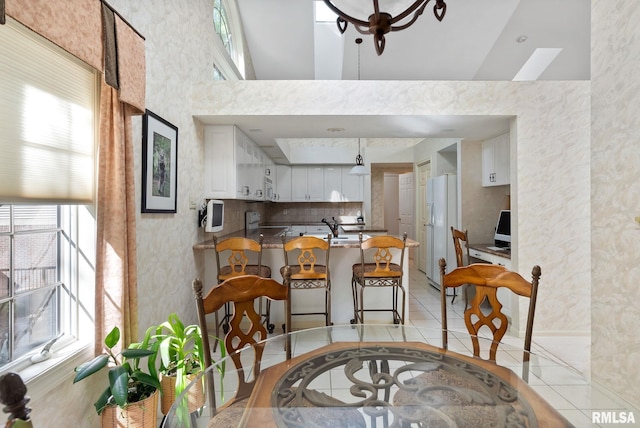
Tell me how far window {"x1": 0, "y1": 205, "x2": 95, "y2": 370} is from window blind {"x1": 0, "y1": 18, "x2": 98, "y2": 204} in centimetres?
17

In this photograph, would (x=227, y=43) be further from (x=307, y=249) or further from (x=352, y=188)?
(x=352, y=188)

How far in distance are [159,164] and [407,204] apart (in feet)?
19.6

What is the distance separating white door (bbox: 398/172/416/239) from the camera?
6.79 m

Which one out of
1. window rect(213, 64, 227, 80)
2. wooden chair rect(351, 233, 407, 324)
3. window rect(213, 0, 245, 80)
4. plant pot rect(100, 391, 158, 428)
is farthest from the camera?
window rect(213, 0, 245, 80)

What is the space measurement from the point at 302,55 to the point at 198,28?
110 inches

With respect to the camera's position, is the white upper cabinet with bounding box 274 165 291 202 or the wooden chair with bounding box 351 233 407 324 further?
the white upper cabinet with bounding box 274 165 291 202

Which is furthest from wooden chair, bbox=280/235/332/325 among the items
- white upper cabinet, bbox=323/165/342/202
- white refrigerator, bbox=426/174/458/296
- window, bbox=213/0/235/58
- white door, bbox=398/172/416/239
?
white door, bbox=398/172/416/239

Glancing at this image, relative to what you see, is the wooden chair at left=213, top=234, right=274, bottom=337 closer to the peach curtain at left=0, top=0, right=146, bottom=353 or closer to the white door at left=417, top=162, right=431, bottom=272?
the peach curtain at left=0, top=0, right=146, bottom=353

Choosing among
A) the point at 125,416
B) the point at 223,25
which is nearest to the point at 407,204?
the point at 223,25

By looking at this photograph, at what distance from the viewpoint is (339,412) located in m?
0.99

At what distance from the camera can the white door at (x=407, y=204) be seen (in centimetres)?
679

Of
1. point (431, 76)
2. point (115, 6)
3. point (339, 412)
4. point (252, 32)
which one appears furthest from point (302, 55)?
point (339, 412)

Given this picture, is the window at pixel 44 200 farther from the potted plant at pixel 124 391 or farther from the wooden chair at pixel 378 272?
the wooden chair at pixel 378 272

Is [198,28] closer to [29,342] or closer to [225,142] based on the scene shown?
[225,142]
